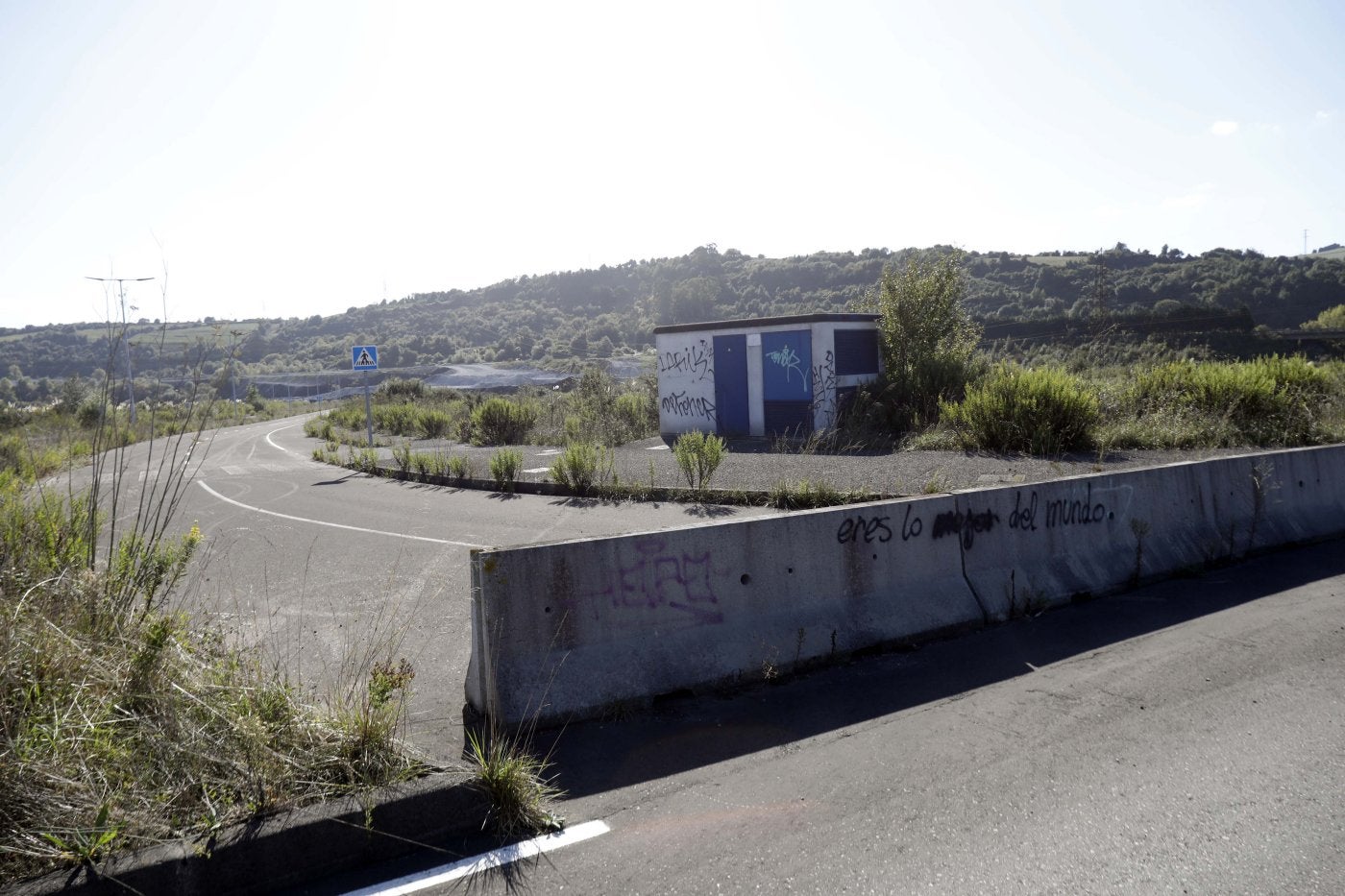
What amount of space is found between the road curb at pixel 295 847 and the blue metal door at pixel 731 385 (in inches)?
736

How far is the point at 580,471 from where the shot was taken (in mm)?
15617

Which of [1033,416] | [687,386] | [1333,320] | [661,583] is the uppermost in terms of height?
[1333,320]

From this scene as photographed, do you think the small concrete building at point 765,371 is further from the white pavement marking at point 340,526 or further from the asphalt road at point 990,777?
the asphalt road at point 990,777

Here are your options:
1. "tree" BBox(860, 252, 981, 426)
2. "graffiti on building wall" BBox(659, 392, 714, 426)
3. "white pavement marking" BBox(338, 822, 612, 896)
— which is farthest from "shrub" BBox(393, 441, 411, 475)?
"white pavement marking" BBox(338, 822, 612, 896)

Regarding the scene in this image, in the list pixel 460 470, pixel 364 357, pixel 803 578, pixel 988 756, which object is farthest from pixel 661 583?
pixel 364 357

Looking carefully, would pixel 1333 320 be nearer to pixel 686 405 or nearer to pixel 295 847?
pixel 686 405

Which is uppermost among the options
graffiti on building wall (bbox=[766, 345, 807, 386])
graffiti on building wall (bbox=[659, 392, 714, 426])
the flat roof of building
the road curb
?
the flat roof of building

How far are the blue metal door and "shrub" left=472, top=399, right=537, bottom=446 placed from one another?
6.40m

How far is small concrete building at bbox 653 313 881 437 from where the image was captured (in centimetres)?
2122

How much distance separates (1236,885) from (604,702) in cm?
314

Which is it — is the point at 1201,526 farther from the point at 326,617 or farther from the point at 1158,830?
the point at 326,617

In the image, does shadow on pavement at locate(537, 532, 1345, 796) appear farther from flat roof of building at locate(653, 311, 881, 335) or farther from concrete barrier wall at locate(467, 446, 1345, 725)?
flat roof of building at locate(653, 311, 881, 335)

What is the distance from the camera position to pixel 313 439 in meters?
35.5

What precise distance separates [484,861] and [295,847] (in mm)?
763
